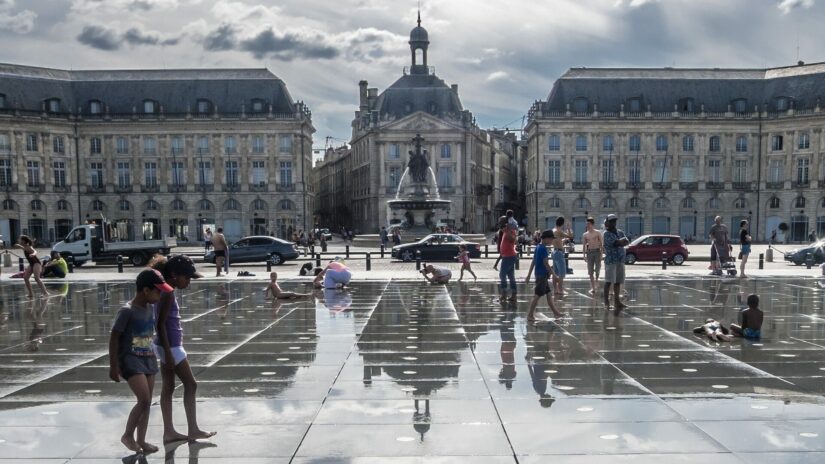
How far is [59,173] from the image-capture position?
72.1 m

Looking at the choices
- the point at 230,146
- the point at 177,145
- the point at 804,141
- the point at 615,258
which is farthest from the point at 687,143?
the point at 615,258

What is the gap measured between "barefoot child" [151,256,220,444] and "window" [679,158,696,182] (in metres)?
75.1

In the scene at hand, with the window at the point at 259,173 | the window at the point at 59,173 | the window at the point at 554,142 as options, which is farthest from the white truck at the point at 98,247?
the window at the point at 554,142

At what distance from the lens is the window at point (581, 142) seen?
7500 cm

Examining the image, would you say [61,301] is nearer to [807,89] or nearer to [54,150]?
[54,150]

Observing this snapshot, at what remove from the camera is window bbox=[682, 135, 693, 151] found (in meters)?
74.3

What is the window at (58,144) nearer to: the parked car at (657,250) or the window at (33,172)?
the window at (33,172)

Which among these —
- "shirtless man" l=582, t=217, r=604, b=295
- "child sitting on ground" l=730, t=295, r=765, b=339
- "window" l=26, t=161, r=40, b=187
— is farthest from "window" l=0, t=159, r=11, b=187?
"child sitting on ground" l=730, t=295, r=765, b=339

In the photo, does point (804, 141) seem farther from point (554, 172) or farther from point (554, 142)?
point (554, 172)

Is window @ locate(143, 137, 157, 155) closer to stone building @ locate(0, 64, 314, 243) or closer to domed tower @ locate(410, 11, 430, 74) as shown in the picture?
stone building @ locate(0, 64, 314, 243)

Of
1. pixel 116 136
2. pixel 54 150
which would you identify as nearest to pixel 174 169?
pixel 116 136

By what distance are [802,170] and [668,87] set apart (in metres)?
16.0

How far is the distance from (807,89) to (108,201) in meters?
74.1

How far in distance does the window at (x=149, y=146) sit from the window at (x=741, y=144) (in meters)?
62.6
